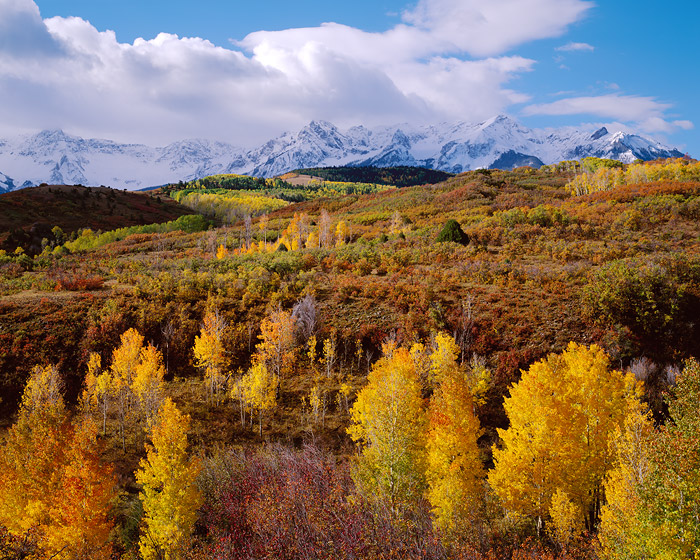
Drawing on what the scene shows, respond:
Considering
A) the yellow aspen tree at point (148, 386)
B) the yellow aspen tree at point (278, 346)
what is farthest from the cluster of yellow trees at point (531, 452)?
the yellow aspen tree at point (148, 386)

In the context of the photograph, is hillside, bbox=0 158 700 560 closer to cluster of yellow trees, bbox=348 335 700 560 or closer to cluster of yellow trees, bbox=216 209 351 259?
cluster of yellow trees, bbox=348 335 700 560

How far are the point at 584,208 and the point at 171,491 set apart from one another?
70.7 meters

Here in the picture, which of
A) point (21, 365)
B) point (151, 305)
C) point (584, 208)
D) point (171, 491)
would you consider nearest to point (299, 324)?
point (151, 305)

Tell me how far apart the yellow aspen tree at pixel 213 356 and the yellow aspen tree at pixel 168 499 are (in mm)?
11596

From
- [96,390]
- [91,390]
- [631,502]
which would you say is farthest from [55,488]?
[631,502]

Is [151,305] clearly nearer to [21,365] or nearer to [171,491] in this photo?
[21,365]

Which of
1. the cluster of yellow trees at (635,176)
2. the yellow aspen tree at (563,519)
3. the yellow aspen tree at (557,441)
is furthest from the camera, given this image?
the cluster of yellow trees at (635,176)

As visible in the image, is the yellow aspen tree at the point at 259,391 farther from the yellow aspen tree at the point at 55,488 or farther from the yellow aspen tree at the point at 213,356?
the yellow aspen tree at the point at 55,488

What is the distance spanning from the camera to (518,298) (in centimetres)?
3862

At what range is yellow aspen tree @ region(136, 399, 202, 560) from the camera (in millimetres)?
19984

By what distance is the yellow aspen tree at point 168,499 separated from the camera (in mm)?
19984

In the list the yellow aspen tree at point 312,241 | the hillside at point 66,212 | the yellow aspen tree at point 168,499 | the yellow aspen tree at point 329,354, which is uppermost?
the hillside at point 66,212

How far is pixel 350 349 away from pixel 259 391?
386 inches

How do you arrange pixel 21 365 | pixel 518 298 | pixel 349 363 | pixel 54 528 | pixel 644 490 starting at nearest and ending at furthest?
pixel 644 490, pixel 54 528, pixel 21 365, pixel 349 363, pixel 518 298
